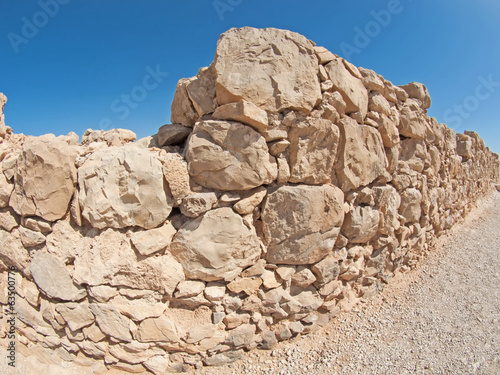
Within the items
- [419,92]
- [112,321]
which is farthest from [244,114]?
[419,92]

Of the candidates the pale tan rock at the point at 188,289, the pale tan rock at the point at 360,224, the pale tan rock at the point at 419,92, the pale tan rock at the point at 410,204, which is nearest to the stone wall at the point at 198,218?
the pale tan rock at the point at 188,289

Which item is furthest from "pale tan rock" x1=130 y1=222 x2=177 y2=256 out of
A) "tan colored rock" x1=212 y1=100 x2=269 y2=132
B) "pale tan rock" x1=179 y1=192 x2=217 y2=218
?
"tan colored rock" x1=212 y1=100 x2=269 y2=132

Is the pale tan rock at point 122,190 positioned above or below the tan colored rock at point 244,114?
below

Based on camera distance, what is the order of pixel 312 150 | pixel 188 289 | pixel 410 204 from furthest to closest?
pixel 410 204 → pixel 312 150 → pixel 188 289

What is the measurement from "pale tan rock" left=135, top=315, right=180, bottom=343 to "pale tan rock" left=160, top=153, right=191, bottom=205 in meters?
1.05

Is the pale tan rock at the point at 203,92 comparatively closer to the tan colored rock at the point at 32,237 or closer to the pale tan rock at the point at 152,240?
the pale tan rock at the point at 152,240

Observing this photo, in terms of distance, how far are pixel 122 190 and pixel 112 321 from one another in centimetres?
113

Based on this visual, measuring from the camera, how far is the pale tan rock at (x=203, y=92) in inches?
107

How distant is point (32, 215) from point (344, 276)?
339cm

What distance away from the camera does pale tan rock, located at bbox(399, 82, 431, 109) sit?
15.2ft

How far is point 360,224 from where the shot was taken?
3.34m

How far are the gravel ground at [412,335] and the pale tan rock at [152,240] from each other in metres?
1.24

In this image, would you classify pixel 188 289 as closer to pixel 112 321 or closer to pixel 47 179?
pixel 112 321

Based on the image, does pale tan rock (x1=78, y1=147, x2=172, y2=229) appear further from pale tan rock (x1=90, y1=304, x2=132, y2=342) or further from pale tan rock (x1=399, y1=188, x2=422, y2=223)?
pale tan rock (x1=399, y1=188, x2=422, y2=223)
